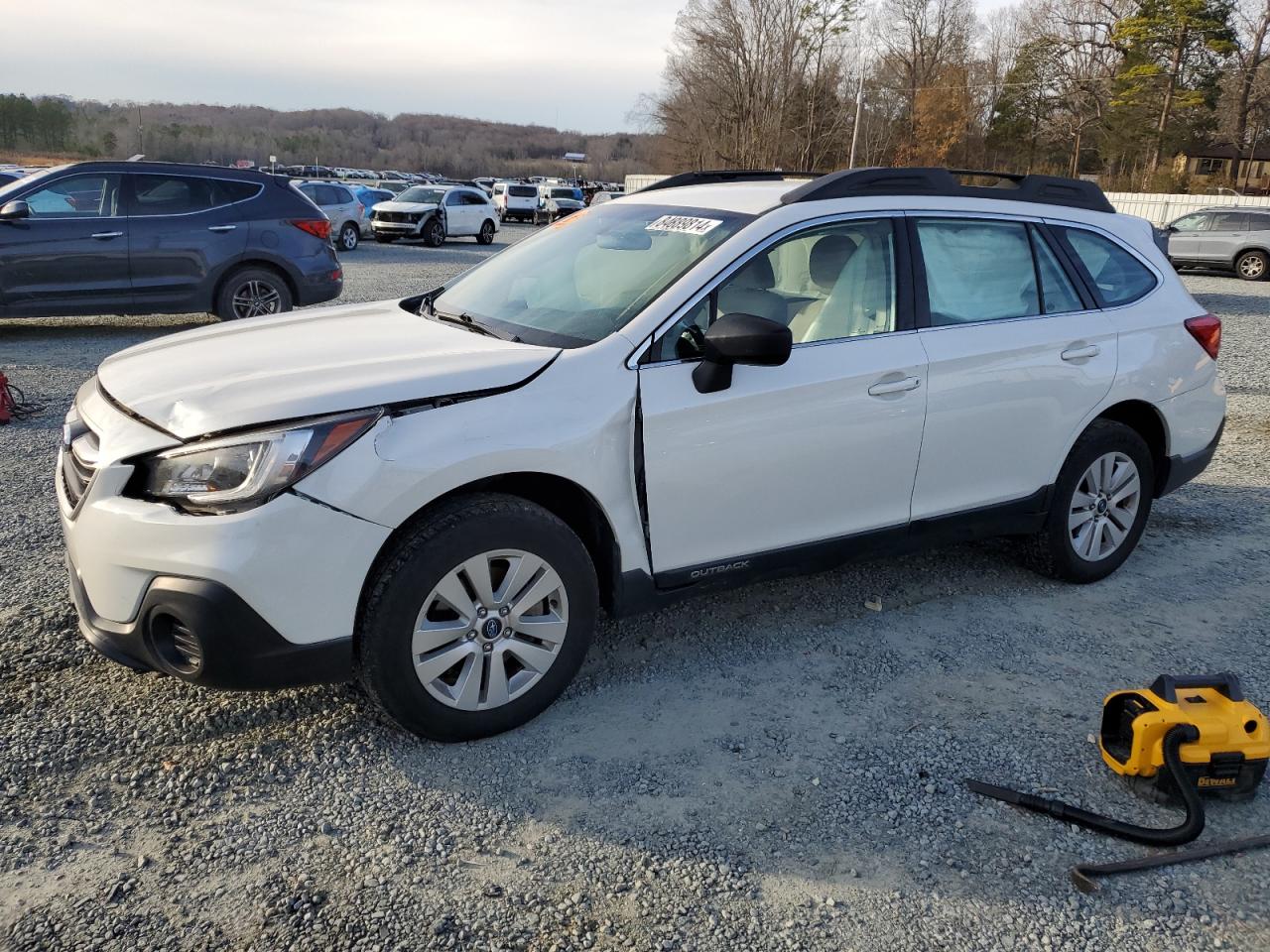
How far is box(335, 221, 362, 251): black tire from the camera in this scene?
22578mm

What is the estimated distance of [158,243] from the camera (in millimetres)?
10070

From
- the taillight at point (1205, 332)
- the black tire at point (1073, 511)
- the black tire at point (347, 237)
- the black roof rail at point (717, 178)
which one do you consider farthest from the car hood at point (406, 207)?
the black tire at point (1073, 511)

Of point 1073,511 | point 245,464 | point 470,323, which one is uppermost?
point 470,323

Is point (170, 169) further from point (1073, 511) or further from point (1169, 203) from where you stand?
point (1169, 203)

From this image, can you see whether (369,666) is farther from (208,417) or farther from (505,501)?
(208,417)

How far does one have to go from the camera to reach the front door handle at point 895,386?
3744 millimetres

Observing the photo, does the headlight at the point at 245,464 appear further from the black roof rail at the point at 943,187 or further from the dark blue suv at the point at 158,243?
the dark blue suv at the point at 158,243

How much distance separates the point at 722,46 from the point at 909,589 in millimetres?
55515

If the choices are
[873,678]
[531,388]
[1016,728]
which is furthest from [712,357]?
[1016,728]

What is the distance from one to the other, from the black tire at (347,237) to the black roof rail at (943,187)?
19921 millimetres

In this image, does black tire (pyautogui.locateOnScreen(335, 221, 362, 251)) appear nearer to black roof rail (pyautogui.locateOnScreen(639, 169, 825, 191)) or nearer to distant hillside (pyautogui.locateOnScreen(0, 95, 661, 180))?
black roof rail (pyautogui.locateOnScreen(639, 169, 825, 191))

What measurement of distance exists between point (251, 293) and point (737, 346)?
8680 mm

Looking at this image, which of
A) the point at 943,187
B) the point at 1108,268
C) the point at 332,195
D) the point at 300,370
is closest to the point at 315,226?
the point at 943,187

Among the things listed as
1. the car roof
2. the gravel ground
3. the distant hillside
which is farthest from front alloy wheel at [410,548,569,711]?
the distant hillside
